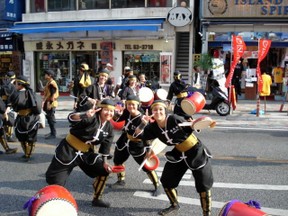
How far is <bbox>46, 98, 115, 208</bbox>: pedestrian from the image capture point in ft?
14.4

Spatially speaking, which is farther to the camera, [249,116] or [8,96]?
[249,116]

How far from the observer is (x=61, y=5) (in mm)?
19922

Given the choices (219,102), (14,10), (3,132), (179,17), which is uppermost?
(14,10)

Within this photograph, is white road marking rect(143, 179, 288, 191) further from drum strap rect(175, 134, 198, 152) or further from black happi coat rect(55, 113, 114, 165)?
black happi coat rect(55, 113, 114, 165)

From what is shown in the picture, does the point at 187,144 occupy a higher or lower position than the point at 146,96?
lower

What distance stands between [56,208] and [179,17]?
51.2 ft

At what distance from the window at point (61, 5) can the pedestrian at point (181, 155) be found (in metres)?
17.0

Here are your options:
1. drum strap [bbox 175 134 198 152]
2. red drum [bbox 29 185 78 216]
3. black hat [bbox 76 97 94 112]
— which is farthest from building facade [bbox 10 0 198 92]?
red drum [bbox 29 185 78 216]

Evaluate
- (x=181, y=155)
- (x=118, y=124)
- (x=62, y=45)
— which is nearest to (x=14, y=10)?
(x=62, y=45)

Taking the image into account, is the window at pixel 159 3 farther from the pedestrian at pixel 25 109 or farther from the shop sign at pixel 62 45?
the pedestrian at pixel 25 109

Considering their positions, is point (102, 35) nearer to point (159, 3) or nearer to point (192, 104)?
point (159, 3)

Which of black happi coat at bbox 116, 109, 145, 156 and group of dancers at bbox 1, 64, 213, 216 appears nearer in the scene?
group of dancers at bbox 1, 64, 213, 216

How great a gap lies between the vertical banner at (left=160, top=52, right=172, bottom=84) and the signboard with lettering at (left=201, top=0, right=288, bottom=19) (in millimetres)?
2740

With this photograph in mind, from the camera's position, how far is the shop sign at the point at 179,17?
17.4m
